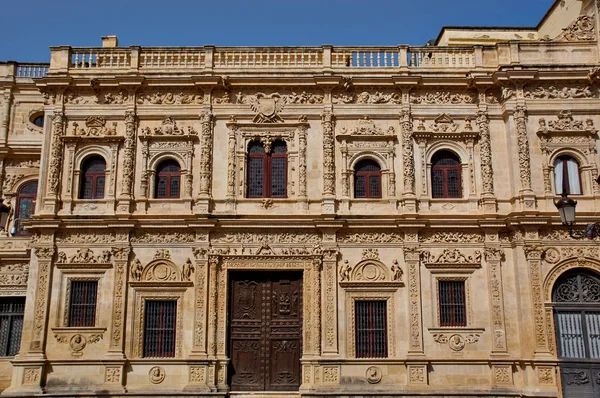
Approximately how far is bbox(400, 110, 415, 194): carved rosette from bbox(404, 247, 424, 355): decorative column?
1.97 m

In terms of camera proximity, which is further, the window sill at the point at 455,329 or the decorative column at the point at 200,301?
the window sill at the point at 455,329

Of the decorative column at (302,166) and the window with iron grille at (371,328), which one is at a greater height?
the decorative column at (302,166)

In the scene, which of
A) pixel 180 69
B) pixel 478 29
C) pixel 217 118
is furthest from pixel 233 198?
pixel 478 29

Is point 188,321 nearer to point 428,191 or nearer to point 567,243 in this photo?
point 428,191

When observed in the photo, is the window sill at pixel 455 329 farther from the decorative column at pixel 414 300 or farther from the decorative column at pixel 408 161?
the decorative column at pixel 408 161

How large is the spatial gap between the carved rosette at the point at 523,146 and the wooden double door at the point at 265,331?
727 centimetres

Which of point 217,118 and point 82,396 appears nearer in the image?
point 82,396

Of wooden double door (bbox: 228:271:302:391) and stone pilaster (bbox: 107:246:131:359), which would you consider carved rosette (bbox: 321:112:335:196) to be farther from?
stone pilaster (bbox: 107:246:131:359)

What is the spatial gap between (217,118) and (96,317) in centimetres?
697

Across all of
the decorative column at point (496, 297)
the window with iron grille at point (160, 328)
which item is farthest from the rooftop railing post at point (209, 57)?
the decorative column at point (496, 297)

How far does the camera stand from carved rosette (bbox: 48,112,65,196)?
19234mm

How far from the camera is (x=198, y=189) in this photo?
19312mm

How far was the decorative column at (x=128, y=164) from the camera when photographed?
750 inches

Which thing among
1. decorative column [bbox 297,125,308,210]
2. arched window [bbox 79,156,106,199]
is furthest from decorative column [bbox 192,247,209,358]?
arched window [bbox 79,156,106,199]
